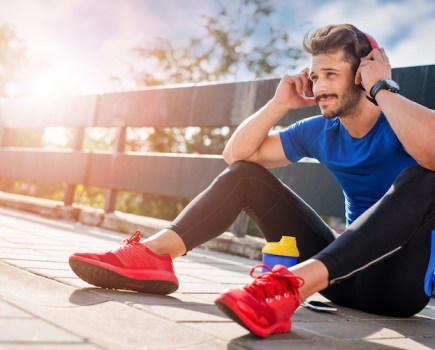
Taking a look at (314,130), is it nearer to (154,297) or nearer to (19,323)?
(154,297)

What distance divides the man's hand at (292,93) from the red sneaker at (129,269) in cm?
102

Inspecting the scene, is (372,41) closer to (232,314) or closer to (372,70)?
(372,70)

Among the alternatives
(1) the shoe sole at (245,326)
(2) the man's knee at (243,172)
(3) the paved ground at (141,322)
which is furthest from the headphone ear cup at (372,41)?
(1) the shoe sole at (245,326)

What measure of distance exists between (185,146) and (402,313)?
1465cm

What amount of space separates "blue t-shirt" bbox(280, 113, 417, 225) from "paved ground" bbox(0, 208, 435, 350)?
537 mm

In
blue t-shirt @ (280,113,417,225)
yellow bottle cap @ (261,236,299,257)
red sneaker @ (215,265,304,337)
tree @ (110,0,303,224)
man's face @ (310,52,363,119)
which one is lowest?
red sneaker @ (215,265,304,337)

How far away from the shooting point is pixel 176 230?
239cm

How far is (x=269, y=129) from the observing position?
2.91 metres

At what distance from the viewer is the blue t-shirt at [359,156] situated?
2.40 meters

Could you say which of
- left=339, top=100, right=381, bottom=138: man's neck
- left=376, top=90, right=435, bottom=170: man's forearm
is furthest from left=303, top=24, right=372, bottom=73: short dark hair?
left=376, top=90, right=435, bottom=170: man's forearm

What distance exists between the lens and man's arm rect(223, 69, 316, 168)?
285 cm

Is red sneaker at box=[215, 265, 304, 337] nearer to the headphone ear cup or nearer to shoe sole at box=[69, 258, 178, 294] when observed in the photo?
shoe sole at box=[69, 258, 178, 294]

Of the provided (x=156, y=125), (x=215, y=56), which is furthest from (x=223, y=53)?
(x=156, y=125)

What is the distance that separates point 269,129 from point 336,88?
475 millimetres
